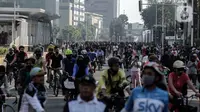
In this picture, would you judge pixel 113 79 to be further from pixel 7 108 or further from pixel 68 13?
pixel 68 13

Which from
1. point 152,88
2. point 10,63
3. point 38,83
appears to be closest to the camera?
point 152,88

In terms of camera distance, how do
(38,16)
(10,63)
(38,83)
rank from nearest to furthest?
(38,83), (10,63), (38,16)

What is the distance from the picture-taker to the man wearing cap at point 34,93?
→ 695cm

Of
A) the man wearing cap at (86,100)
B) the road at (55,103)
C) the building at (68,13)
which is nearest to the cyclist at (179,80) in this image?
the man wearing cap at (86,100)

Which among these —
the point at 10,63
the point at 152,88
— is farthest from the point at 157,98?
the point at 10,63

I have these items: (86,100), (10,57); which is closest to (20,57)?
(10,57)

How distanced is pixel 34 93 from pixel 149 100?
6.48 feet

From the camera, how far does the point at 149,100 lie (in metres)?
5.66

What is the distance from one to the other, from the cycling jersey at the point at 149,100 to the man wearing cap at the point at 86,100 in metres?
0.53

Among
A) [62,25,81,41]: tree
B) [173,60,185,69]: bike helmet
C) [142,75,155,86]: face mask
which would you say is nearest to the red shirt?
[173,60,185,69]: bike helmet

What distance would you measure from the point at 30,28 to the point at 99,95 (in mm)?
57153

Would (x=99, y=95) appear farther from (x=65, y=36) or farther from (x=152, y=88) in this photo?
(x=65, y=36)

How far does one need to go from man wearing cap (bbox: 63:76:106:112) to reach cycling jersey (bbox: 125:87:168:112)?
0.53 m

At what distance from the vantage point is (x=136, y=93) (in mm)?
5754
